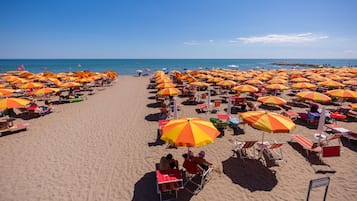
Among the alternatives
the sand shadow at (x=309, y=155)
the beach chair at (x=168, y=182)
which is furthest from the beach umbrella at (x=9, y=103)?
the sand shadow at (x=309, y=155)

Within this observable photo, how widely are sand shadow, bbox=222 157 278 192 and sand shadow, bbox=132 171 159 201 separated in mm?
2225

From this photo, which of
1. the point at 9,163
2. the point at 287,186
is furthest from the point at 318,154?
the point at 9,163

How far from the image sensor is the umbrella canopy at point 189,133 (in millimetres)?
4633

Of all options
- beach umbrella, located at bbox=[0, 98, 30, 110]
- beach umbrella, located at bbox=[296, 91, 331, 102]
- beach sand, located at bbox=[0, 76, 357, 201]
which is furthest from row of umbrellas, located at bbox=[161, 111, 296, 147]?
beach umbrella, located at bbox=[0, 98, 30, 110]

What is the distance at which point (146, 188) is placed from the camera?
5141mm

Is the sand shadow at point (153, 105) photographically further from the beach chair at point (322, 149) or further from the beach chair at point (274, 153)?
the beach chair at point (322, 149)

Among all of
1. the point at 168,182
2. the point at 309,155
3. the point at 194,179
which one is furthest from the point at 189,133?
the point at 309,155

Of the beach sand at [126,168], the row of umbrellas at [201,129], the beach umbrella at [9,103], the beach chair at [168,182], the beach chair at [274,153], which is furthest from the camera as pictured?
the beach umbrella at [9,103]

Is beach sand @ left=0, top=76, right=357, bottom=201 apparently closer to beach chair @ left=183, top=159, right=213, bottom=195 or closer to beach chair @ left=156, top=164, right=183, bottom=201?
beach chair @ left=183, top=159, right=213, bottom=195

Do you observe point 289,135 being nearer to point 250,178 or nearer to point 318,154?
point 318,154

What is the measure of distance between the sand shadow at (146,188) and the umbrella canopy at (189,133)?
1.47 metres

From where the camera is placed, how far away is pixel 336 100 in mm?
15297

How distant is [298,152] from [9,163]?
10.4 m

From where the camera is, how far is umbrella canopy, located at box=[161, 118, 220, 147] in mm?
4633
